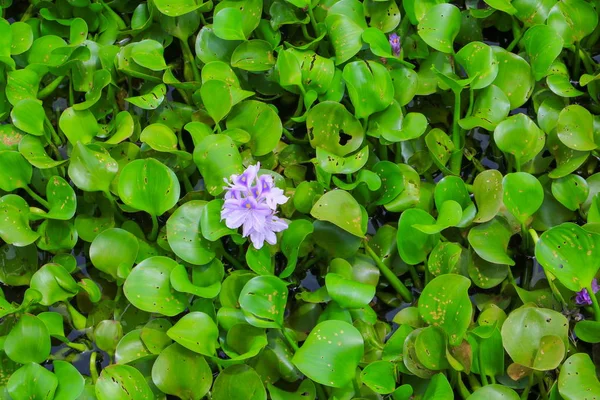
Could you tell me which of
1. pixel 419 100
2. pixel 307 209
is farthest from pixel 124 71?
pixel 419 100

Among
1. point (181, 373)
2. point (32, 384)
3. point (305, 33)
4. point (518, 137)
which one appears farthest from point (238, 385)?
point (305, 33)

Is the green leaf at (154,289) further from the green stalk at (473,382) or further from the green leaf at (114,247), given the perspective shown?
the green stalk at (473,382)

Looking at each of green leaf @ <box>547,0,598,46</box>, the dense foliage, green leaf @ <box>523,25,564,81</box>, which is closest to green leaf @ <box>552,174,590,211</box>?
the dense foliage

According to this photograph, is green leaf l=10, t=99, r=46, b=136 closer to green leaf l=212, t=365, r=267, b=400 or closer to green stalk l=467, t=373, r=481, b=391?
green leaf l=212, t=365, r=267, b=400

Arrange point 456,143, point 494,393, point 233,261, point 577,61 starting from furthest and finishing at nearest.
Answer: point 577,61, point 456,143, point 233,261, point 494,393

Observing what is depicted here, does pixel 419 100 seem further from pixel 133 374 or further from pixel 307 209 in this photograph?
pixel 133 374

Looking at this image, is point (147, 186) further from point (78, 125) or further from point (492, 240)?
point (492, 240)
